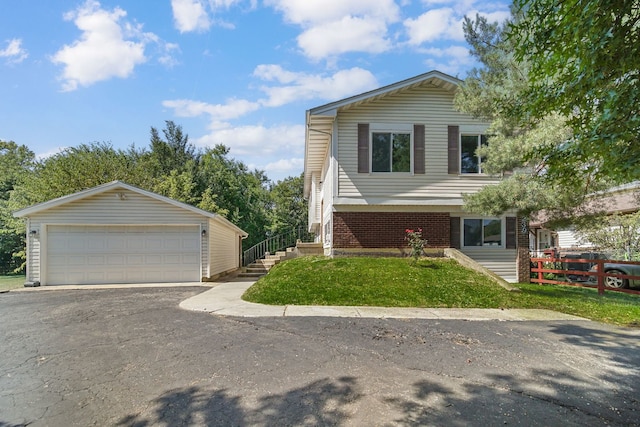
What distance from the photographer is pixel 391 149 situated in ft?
42.8

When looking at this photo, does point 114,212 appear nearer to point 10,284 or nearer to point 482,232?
point 10,284

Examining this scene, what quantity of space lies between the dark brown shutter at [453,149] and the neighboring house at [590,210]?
118 inches

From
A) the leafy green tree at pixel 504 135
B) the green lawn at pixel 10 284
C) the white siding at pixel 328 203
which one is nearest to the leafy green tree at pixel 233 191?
the green lawn at pixel 10 284

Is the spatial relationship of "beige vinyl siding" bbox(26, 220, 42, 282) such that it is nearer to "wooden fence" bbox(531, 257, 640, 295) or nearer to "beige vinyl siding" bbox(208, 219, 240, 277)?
"beige vinyl siding" bbox(208, 219, 240, 277)

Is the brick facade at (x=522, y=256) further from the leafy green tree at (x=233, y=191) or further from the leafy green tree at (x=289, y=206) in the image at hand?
the leafy green tree at (x=289, y=206)

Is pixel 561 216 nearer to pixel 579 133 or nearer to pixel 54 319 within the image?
pixel 579 133

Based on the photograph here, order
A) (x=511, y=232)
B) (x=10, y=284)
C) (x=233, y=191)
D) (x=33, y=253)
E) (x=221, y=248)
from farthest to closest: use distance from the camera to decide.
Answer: (x=233, y=191) → (x=221, y=248) → (x=10, y=284) → (x=33, y=253) → (x=511, y=232)

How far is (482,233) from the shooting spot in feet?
44.1

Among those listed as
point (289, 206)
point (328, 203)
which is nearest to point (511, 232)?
point (328, 203)

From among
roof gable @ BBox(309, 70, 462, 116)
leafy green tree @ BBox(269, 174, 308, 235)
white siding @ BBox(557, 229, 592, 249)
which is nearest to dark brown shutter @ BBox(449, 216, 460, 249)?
roof gable @ BBox(309, 70, 462, 116)

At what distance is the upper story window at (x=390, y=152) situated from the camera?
13031 mm

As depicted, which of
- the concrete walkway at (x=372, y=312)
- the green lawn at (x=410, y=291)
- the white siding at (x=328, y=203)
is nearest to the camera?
the concrete walkway at (x=372, y=312)

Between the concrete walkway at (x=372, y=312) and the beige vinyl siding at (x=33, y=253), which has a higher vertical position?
the beige vinyl siding at (x=33, y=253)

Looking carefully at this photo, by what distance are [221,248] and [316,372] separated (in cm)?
1433
